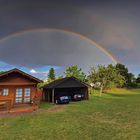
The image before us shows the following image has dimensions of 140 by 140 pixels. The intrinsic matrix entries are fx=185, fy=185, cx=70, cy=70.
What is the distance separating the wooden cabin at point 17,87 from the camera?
22241mm

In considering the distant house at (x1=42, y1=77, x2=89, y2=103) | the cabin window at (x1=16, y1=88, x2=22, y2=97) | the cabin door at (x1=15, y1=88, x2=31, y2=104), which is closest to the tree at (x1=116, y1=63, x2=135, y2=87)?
the distant house at (x1=42, y1=77, x2=89, y2=103)

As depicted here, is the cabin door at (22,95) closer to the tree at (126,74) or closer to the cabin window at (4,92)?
the cabin window at (4,92)

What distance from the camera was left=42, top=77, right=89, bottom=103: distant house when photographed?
1234 inches

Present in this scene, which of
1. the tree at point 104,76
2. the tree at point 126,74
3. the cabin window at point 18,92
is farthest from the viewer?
the tree at point 126,74

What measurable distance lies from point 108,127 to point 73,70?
56.0 metres

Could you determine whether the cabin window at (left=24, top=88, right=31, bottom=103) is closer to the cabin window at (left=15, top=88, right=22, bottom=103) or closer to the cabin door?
the cabin door

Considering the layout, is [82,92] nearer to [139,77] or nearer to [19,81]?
[19,81]

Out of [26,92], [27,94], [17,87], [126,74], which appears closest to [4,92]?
[17,87]

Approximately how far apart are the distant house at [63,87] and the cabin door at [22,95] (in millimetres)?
6890

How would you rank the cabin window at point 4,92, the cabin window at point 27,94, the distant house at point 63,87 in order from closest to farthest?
the cabin window at point 4,92
the cabin window at point 27,94
the distant house at point 63,87

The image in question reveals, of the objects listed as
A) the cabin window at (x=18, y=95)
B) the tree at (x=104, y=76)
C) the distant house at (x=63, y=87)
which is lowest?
the cabin window at (x=18, y=95)

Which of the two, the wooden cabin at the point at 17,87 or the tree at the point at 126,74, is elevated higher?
the tree at the point at 126,74

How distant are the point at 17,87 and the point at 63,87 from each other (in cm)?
1010

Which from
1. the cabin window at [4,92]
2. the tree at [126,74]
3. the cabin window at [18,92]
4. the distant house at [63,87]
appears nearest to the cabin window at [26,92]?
the cabin window at [18,92]
